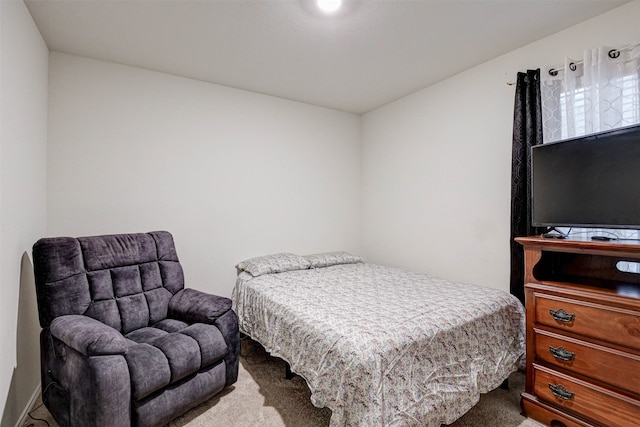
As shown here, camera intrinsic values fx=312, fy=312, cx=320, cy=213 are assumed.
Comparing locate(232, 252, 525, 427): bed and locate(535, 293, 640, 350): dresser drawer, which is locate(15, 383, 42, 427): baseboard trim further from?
locate(535, 293, 640, 350): dresser drawer

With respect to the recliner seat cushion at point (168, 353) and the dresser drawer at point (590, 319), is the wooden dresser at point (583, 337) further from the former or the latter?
the recliner seat cushion at point (168, 353)

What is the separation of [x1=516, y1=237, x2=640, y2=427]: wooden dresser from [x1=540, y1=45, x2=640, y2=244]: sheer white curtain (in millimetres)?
453

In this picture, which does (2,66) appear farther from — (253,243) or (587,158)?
(587,158)

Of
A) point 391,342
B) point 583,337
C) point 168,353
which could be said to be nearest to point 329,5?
point 391,342

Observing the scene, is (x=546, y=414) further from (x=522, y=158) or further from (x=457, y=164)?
(x=457, y=164)

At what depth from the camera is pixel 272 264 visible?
10.1ft

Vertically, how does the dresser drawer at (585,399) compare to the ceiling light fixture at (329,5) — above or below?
below

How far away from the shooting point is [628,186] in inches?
66.7

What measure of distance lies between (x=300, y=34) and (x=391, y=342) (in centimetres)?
214

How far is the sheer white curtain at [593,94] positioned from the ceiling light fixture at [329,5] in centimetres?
164

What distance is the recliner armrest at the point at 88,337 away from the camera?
61.4 inches

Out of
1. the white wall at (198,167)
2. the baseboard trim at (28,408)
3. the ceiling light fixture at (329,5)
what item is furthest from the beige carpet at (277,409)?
the ceiling light fixture at (329,5)

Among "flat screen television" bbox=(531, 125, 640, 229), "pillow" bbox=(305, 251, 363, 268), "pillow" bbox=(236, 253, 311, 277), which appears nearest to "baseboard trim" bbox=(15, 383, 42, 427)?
"pillow" bbox=(236, 253, 311, 277)

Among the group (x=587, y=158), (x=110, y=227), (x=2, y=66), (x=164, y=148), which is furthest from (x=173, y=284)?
(x=587, y=158)
